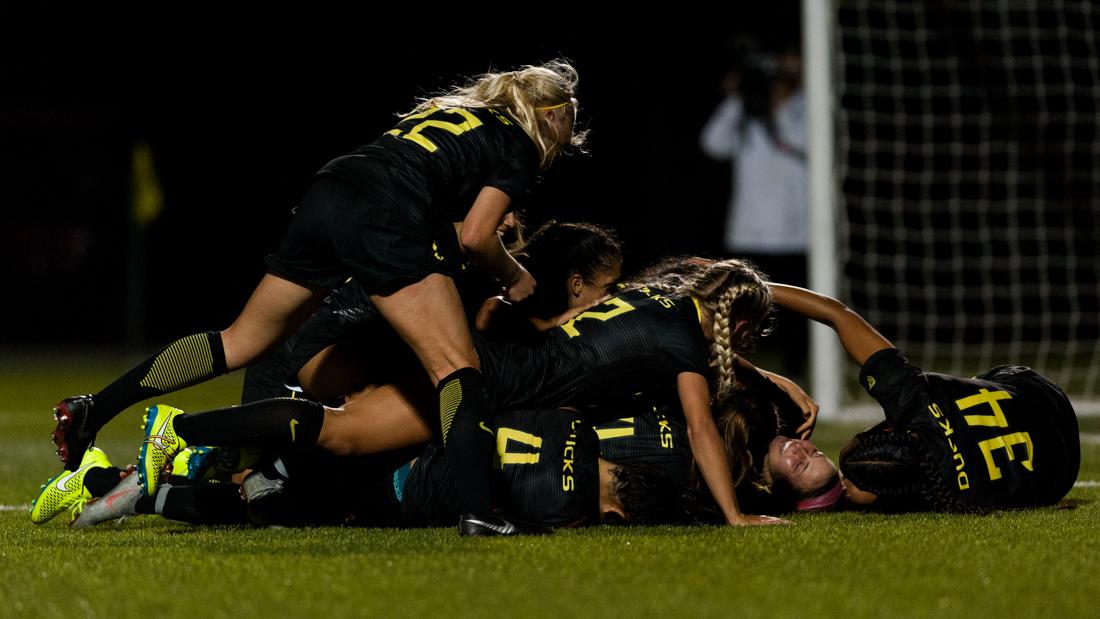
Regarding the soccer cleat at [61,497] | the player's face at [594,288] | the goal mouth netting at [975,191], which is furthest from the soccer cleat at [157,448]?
the goal mouth netting at [975,191]

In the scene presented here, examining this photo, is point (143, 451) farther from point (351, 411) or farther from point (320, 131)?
point (320, 131)

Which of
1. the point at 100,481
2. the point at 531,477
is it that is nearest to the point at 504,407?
the point at 531,477

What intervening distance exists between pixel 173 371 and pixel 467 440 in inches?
43.2

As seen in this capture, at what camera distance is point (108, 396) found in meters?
4.29

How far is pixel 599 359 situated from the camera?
4.31 m

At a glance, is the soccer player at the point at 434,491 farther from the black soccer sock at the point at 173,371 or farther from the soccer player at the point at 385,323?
the soccer player at the point at 385,323

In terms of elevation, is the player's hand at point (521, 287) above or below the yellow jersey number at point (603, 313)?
above

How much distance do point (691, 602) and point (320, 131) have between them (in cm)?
1572

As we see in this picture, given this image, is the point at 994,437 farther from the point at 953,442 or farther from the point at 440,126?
the point at 440,126

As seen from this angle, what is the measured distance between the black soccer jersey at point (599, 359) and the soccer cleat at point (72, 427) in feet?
3.97

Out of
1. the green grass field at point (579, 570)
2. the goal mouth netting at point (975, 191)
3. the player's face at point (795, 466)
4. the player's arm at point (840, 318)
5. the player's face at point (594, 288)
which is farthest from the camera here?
the goal mouth netting at point (975, 191)

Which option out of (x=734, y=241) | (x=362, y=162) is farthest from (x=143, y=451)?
(x=734, y=241)

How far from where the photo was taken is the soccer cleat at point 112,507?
4.23 m

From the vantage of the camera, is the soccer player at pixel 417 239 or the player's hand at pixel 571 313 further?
the player's hand at pixel 571 313
